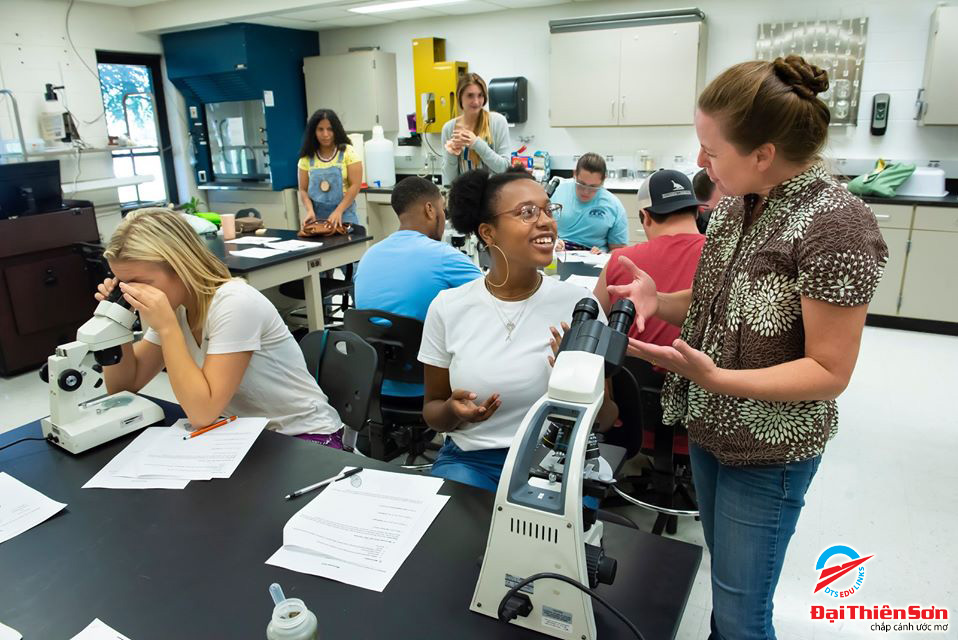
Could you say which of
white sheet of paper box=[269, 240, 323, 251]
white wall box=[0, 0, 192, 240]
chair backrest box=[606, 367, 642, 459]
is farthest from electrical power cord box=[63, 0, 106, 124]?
chair backrest box=[606, 367, 642, 459]

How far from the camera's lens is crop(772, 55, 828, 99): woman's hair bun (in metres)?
1.04

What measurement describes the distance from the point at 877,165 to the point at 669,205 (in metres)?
3.36

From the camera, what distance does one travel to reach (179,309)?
1.82 m

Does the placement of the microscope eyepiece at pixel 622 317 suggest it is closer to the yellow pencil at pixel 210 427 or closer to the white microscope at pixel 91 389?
the yellow pencil at pixel 210 427

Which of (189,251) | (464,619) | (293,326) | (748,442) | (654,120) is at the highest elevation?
(654,120)

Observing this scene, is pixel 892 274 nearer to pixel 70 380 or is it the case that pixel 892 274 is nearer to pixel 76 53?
pixel 70 380

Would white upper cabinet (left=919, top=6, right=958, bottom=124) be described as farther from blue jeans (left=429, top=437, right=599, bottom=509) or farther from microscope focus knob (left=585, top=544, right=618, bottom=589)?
microscope focus knob (left=585, top=544, right=618, bottom=589)

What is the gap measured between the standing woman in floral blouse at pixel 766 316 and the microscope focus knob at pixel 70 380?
4.29 feet

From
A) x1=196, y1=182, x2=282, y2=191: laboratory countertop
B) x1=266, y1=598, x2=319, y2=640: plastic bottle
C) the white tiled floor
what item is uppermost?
x1=196, y1=182, x2=282, y2=191: laboratory countertop

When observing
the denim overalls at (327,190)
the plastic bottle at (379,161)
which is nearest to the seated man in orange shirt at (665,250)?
the denim overalls at (327,190)

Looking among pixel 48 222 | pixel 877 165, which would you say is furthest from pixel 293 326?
pixel 877 165

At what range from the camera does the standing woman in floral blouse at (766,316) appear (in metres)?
1.01

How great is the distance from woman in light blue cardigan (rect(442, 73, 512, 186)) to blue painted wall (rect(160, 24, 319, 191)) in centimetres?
316

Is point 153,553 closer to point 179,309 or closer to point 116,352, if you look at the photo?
point 116,352
